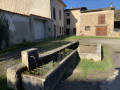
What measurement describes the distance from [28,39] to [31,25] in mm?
1503

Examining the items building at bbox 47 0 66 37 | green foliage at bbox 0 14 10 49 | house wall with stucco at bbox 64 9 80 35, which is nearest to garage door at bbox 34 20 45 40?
building at bbox 47 0 66 37

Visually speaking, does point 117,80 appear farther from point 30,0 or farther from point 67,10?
point 67,10

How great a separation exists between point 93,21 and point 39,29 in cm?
1341

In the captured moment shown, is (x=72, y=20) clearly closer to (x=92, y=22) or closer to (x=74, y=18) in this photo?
(x=74, y=18)

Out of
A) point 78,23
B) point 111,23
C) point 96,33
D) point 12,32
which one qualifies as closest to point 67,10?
point 78,23

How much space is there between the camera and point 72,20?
22297mm

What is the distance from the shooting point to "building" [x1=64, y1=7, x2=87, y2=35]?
2142cm

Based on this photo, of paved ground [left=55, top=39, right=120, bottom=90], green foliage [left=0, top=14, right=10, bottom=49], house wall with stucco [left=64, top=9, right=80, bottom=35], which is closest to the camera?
paved ground [left=55, top=39, right=120, bottom=90]

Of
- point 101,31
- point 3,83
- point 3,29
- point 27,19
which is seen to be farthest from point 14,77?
point 101,31

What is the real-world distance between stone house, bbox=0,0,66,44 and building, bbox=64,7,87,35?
931 cm

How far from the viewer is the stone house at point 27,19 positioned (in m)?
7.35

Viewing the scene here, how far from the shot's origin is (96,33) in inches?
779

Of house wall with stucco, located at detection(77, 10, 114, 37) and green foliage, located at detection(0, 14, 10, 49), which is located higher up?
house wall with stucco, located at detection(77, 10, 114, 37)

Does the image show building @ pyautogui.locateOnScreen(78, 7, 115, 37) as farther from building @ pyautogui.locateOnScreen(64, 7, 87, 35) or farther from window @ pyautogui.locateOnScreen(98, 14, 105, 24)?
building @ pyautogui.locateOnScreen(64, 7, 87, 35)
